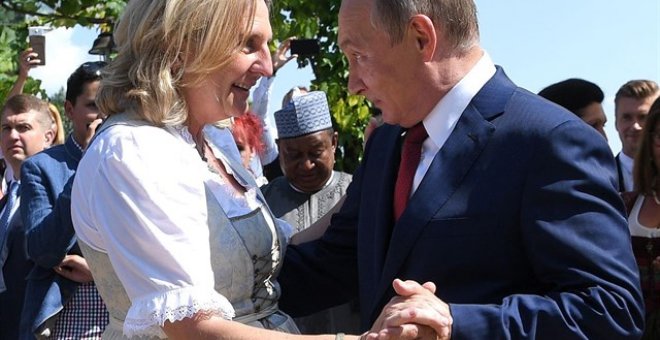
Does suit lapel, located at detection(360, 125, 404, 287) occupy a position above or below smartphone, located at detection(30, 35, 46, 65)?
above

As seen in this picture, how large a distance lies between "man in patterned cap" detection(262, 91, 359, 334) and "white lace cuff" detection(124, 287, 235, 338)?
3.26m

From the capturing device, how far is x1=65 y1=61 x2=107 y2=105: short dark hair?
5.71 meters

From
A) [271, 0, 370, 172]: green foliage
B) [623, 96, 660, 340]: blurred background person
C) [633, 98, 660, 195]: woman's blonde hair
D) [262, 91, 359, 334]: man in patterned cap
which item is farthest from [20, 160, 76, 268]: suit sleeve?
[271, 0, 370, 172]: green foliage

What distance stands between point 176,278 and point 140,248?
0.12 meters

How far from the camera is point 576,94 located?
647 centimetres

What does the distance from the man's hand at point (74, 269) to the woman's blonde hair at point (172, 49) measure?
191 cm

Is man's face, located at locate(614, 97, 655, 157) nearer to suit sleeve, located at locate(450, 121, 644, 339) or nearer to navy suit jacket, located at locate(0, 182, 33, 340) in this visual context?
navy suit jacket, located at locate(0, 182, 33, 340)

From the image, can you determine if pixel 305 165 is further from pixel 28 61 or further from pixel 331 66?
pixel 28 61

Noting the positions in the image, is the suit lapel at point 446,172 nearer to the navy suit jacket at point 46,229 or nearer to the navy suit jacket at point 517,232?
the navy suit jacket at point 517,232

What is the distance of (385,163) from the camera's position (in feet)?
10.8

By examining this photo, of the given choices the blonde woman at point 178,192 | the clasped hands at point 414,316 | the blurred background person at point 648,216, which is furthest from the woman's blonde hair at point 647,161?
the clasped hands at point 414,316

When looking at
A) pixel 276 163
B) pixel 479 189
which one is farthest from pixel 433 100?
pixel 276 163

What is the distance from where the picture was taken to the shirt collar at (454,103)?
3.08 metres

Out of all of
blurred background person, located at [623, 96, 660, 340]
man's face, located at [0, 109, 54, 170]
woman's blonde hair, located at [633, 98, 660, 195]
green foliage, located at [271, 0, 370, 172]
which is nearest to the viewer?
blurred background person, located at [623, 96, 660, 340]
